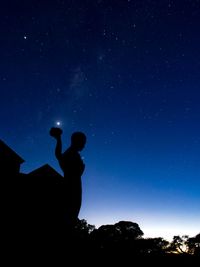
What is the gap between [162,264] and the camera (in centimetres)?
770

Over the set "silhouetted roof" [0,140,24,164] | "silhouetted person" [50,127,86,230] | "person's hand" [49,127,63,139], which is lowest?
"silhouetted person" [50,127,86,230]

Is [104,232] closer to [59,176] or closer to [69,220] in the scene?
[59,176]

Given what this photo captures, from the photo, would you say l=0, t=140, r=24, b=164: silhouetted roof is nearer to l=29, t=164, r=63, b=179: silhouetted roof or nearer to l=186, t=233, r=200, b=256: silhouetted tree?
l=29, t=164, r=63, b=179: silhouetted roof

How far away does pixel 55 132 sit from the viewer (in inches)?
152

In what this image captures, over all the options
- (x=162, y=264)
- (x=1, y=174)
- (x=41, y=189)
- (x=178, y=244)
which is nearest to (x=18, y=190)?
(x=41, y=189)

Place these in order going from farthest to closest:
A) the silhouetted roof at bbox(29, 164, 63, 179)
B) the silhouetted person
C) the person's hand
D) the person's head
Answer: the silhouetted roof at bbox(29, 164, 63, 179), the person's head, the person's hand, the silhouetted person

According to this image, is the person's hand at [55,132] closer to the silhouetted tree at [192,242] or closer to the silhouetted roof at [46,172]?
the silhouetted roof at [46,172]

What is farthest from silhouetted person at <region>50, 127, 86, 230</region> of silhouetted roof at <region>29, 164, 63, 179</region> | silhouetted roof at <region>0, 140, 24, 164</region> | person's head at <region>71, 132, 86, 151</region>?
silhouetted roof at <region>0, 140, 24, 164</region>

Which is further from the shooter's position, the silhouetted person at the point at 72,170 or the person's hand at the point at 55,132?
the person's hand at the point at 55,132

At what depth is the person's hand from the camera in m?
3.85

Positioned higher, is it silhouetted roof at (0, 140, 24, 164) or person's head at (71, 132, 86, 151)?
silhouetted roof at (0, 140, 24, 164)

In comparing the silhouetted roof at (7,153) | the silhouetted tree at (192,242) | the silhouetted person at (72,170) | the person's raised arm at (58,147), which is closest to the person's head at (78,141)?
the silhouetted person at (72,170)

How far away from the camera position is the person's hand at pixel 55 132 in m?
3.85

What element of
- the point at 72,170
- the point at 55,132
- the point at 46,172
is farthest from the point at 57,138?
the point at 46,172
